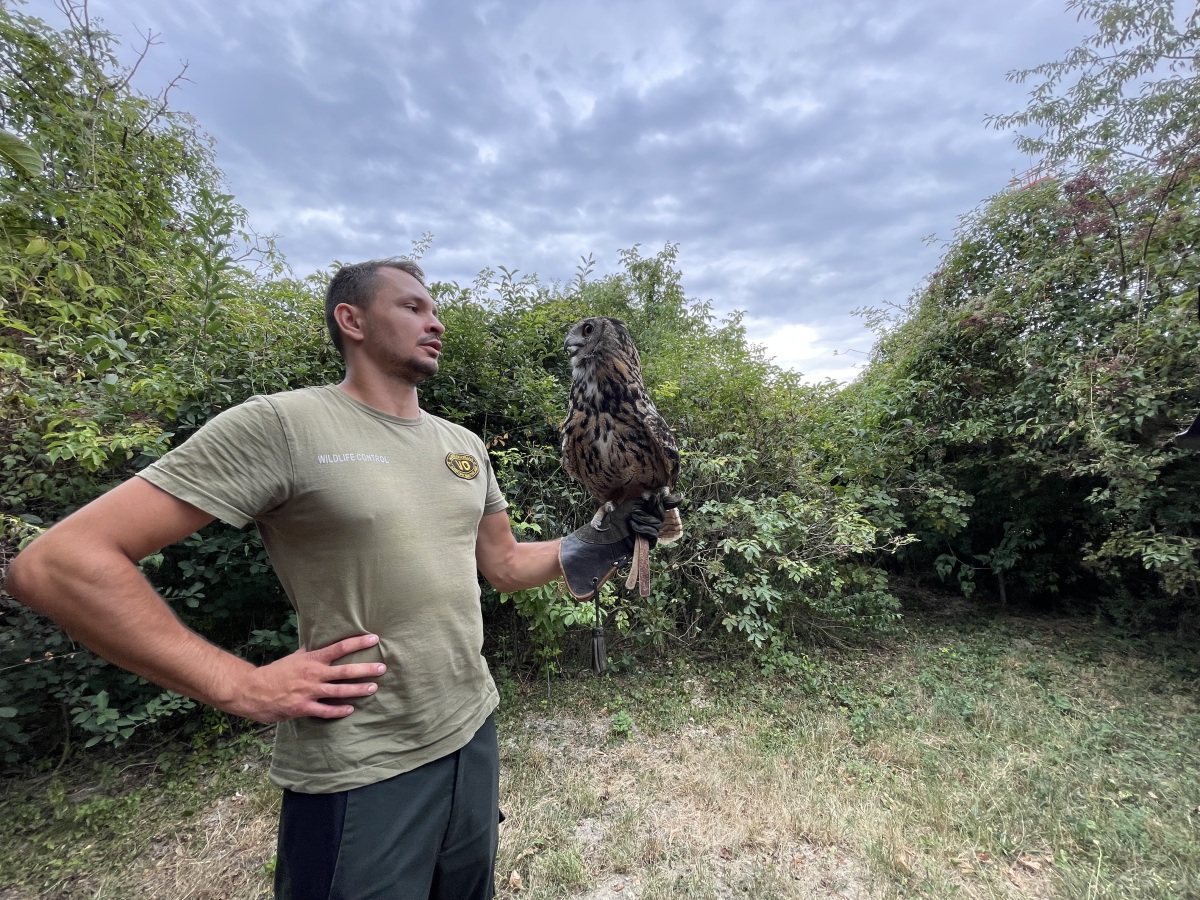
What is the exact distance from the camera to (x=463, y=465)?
1.33 m

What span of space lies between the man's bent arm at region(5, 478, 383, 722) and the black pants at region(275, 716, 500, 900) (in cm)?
24

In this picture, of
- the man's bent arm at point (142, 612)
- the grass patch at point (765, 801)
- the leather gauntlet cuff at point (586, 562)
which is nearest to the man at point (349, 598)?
the man's bent arm at point (142, 612)

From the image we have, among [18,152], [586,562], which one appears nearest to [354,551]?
[586,562]

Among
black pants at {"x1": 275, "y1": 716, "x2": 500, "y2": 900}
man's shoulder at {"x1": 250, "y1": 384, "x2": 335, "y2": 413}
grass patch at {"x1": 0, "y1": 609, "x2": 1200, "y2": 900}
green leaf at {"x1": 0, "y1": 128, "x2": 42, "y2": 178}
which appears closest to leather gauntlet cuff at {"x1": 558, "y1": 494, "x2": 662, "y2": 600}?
black pants at {"x1": 275, "y1": 716, "x2": 500, "y2": 900}

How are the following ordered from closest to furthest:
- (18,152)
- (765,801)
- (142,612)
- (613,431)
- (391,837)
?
(142,612) < (391,837) < (18,152) < (613,431) < (765,801)

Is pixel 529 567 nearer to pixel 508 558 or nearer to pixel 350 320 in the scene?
pixel 508 558

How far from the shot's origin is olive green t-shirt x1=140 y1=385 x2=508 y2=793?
0.98m

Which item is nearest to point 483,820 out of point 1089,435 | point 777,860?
point 777,860

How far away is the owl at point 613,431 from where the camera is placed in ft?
5.23

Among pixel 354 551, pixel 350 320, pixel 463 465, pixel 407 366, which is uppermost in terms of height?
pixel 350 320

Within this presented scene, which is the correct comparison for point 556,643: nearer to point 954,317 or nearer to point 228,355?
point 228,355

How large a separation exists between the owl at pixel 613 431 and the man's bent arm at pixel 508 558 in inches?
8.6

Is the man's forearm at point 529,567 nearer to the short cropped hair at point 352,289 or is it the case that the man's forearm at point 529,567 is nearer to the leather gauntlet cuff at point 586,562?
the leather gauntlet cuff at point 586,562

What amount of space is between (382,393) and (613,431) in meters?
0.71
